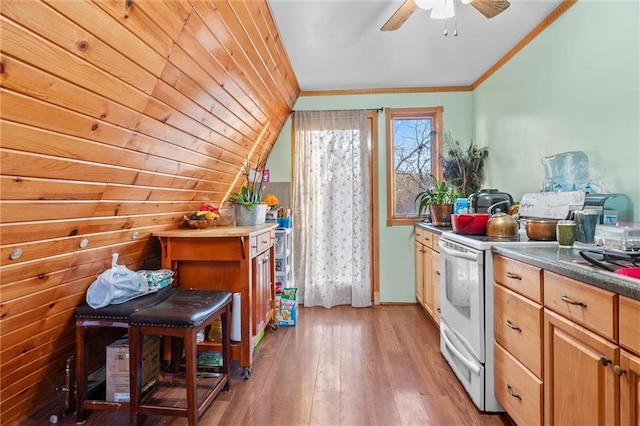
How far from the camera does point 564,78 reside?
208cm

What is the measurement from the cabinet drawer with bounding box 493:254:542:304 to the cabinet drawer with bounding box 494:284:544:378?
3 cm

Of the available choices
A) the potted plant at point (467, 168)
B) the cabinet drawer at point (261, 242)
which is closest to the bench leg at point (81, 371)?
the cabinet drawer at point (261, 242)

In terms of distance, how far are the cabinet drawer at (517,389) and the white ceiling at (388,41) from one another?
7.19 feet

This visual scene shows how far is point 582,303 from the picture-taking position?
1065mm

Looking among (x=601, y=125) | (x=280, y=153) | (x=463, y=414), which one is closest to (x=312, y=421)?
(x=463, y=414)

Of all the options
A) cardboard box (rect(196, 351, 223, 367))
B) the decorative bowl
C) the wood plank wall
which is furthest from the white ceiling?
cardboard box (rect(196, 351, 223, 367))

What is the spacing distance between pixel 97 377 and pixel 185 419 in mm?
663

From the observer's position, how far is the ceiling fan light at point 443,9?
71.1 inches

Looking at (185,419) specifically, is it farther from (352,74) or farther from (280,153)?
(352,74)

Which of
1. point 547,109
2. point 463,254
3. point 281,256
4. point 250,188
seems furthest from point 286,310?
point 547,109

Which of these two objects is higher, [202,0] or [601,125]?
[202,0]

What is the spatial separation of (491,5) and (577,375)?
6.06 feet

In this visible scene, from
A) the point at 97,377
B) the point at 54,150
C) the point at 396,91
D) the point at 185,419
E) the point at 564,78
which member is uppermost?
the point at 396,91

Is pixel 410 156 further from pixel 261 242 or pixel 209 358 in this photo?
pixel 209 358
